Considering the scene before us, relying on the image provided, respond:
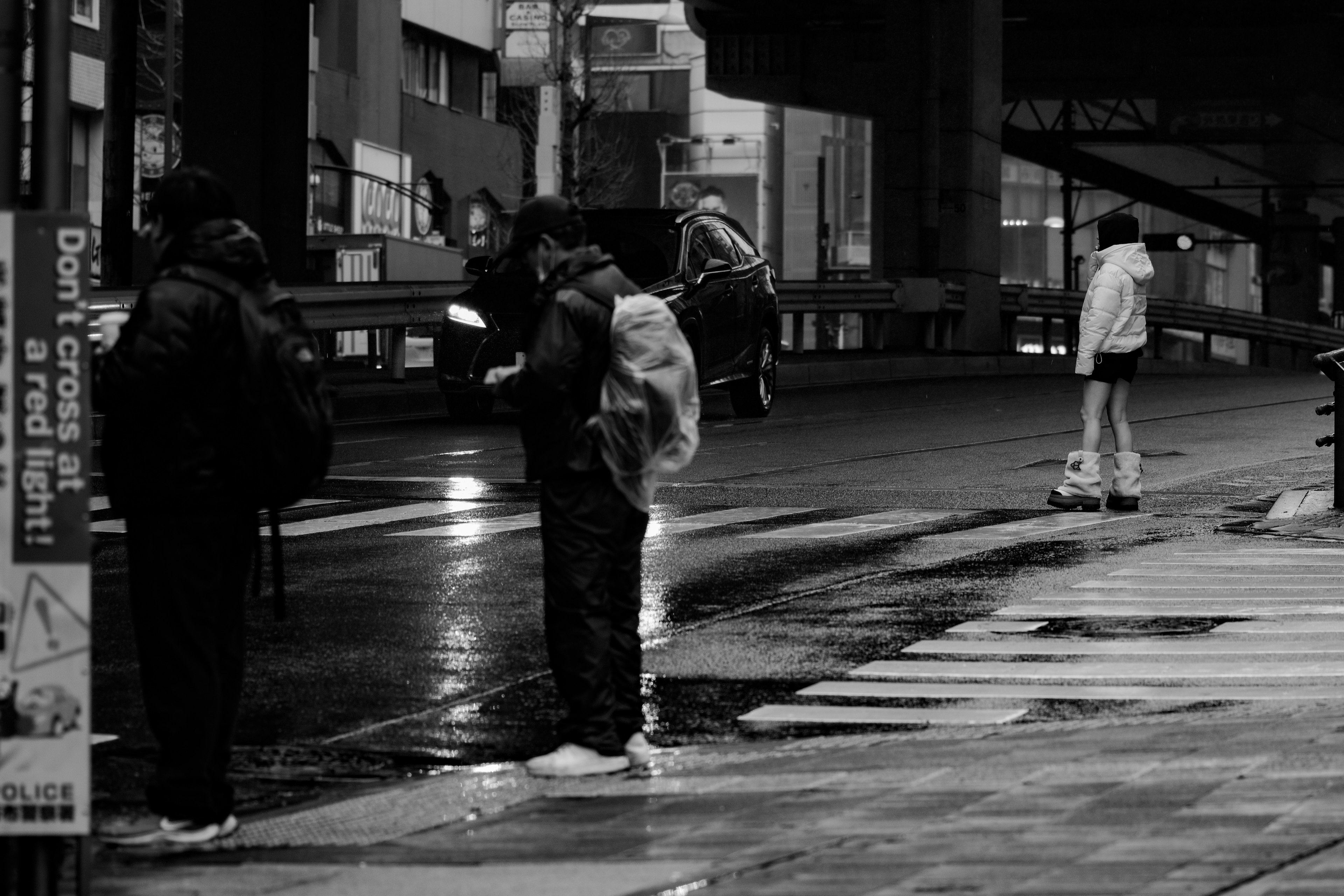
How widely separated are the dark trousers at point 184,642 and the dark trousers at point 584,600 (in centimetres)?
116

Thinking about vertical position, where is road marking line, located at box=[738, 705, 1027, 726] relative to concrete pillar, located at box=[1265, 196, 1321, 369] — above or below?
below

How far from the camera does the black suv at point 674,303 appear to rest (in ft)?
64.8

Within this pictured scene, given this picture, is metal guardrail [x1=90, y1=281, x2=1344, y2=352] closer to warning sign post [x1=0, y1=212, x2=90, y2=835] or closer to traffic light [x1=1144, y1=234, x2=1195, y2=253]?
traffic light [x1=1144, y1=234, x2=1195, y2=253]

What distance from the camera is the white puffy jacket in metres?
14.4

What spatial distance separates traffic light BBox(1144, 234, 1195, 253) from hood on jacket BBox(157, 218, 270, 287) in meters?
40.6

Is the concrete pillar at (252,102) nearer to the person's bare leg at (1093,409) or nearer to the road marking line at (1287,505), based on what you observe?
the person's bare leg at (1093,409)

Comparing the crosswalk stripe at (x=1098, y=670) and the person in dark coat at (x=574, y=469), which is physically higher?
the person in dark coat at (x=574, y=469)

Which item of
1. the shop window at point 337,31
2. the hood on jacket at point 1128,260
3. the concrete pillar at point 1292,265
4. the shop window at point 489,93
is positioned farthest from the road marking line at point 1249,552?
the shop window at point 489,93

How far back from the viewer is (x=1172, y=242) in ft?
155

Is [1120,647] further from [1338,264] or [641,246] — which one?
[1338,264]

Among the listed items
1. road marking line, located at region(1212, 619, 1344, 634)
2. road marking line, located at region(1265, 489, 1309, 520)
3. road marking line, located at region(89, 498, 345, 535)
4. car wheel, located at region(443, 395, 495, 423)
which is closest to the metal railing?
road marking line, located at region(89, 498, 345, 535)

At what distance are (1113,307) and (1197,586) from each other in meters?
3.94

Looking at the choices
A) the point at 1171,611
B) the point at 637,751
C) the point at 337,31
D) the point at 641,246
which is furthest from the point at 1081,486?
the point at 337,31

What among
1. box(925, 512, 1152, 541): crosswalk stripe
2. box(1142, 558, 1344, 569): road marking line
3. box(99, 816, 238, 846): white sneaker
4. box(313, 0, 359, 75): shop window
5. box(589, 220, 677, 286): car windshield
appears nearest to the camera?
box(99, 816, 238, 846): white sneaker
